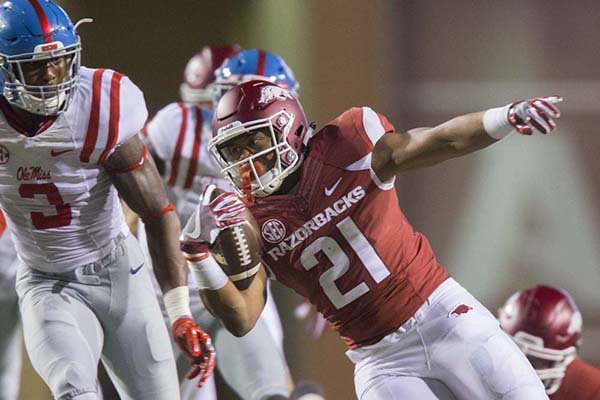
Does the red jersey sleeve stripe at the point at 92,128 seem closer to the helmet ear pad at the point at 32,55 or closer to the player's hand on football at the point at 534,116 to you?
the helmet ear pad at the point at 32,55

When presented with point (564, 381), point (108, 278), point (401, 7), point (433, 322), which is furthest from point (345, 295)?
point (401, 7)

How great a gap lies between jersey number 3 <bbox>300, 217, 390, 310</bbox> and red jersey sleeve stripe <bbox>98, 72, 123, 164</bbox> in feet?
1.76

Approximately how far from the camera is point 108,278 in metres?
3.04

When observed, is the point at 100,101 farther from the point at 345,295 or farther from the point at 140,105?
the point at 345,295

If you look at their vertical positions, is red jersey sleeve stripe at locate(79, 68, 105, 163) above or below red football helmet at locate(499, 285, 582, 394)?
above

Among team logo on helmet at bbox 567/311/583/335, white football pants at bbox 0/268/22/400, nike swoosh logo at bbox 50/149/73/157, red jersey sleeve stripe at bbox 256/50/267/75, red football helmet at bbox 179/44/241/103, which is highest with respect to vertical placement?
nike swoosh logo at bbox 50/149/73/157

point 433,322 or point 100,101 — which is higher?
point 100,101

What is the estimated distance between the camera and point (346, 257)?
276 centimetres

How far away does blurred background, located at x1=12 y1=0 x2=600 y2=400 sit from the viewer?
5121 millimetres

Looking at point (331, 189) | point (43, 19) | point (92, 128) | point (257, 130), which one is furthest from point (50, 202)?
point (331, 189)

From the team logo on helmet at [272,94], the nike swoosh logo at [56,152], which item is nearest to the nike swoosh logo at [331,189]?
the team logo on helmet at [272,94]

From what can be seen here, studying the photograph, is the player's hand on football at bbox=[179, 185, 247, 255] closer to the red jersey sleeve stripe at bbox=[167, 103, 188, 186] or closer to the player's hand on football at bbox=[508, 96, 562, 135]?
the player's hand on football at bbox=[508, 96, 562, 135]

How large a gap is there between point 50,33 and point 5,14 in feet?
0.40

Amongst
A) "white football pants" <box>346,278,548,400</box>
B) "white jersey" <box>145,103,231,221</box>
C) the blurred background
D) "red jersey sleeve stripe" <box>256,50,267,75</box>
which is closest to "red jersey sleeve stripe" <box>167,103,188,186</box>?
"white jersey" <box>145,103,231,221</box>
